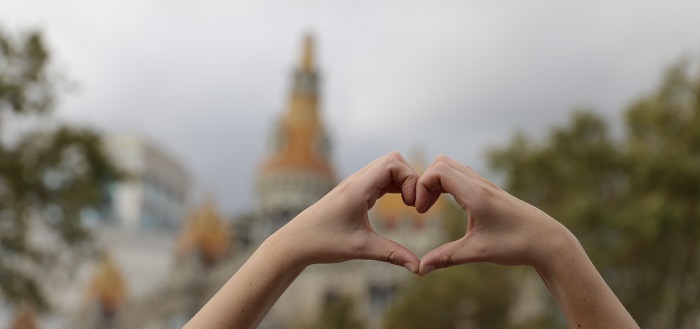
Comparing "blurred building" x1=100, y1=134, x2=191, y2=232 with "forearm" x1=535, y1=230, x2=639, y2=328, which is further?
"blurred building" x1=100, y1=134, x2=191, y2=232

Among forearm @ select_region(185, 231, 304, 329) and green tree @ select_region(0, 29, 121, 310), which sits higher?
green tree @ select_region(0, 29, 121, 310)

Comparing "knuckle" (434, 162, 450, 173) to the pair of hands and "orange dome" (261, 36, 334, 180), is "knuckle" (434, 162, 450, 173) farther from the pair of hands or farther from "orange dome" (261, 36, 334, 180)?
"orange dome" (261, 36, 334, 180)

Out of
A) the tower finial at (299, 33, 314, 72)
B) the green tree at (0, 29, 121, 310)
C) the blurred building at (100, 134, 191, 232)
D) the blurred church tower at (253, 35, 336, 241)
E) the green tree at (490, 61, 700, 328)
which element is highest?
the blurred building at (100, 134, 191, 232)

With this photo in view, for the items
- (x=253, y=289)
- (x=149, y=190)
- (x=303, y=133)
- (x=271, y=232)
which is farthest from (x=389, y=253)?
(x=149, y=190)

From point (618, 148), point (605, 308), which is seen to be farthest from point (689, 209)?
point (605, 308)

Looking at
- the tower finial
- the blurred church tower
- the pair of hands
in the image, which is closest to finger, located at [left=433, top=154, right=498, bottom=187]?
the pair of hands

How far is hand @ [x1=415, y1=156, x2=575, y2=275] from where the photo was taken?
326 centimetres

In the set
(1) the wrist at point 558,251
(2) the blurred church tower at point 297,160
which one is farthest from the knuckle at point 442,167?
(2) the blurred church tower at point 297,160

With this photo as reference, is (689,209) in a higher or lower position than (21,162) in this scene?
lower

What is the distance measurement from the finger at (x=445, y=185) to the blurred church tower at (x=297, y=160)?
4660cm

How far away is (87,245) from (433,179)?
563 inches

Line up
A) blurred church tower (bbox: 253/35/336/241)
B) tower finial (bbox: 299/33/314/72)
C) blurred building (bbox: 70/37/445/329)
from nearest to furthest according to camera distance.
→ 1. blurred building (bbox: 70/37/445/329)
2. blurred church tower (bbox: 253/35/336/241)
3. tower finial (bbox: 299/33/314/72)

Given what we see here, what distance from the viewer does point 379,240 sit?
10.9ft

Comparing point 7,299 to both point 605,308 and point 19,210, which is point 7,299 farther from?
point 605,308
